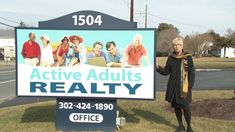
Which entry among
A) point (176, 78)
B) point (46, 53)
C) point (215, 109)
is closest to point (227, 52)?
point (215, 109)

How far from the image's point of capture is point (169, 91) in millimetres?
8141

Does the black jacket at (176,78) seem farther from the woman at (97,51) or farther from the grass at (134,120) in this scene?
the woman at (97,51)

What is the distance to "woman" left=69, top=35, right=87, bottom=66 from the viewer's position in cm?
812

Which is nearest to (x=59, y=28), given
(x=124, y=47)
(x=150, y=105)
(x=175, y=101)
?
(x=124, y=47)

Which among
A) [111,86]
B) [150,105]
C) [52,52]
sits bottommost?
[150,105]

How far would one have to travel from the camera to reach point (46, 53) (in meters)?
8.24

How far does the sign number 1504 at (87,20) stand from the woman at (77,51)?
301mm

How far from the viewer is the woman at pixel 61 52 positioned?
816 cm

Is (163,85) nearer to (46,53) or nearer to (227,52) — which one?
(46,53)

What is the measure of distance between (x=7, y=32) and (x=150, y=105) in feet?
361

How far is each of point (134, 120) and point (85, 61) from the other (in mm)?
1868

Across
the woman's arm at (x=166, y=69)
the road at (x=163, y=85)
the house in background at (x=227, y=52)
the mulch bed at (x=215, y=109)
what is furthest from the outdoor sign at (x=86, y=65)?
the house in background at (x=227, y=52)

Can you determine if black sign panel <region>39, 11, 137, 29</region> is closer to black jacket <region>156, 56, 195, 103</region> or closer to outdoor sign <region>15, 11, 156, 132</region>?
outdoor sign <region>15, 11, 156, 132</region>

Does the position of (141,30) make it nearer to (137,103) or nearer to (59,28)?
(59,28)
